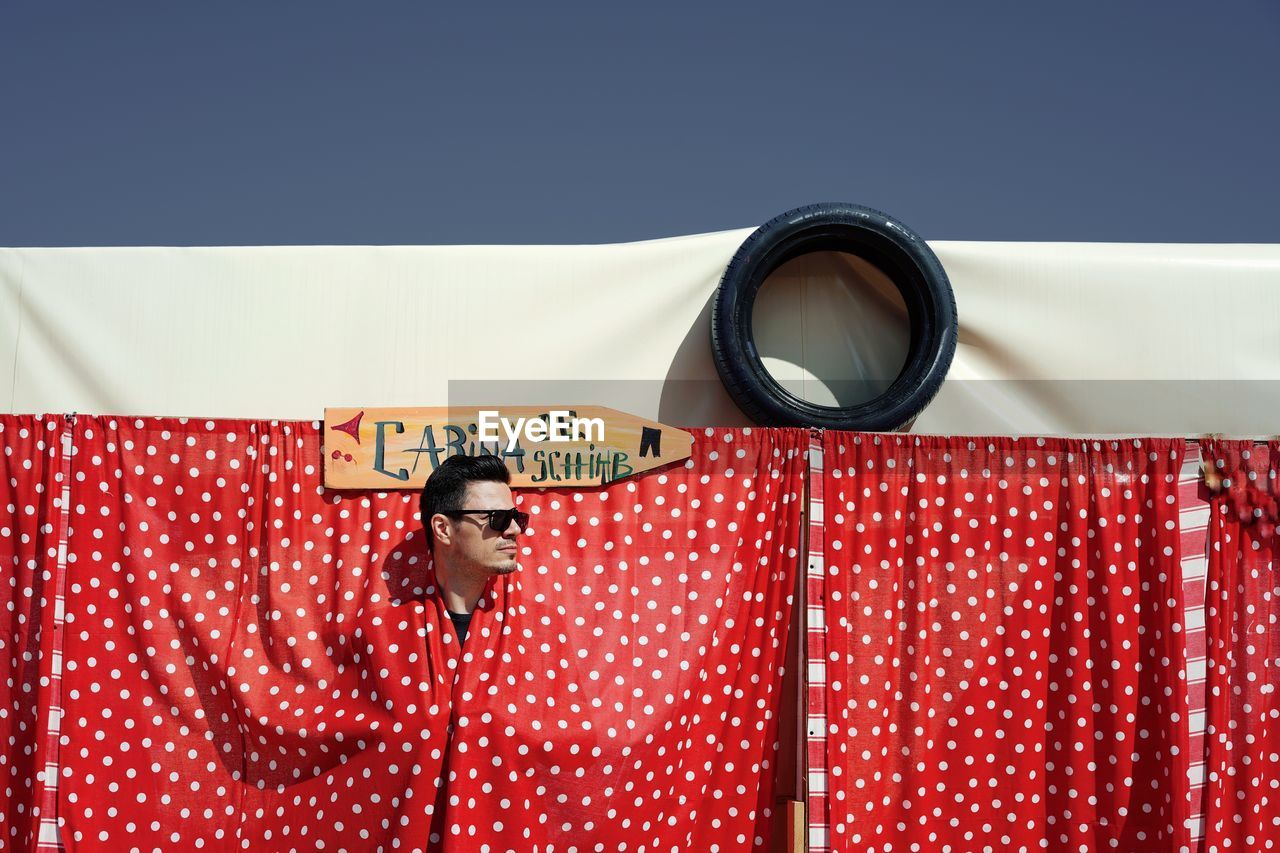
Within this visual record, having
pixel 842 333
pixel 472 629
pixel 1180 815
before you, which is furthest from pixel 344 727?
pixel 1180 815

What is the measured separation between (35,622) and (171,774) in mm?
632

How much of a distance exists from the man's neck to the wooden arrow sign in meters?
0.30

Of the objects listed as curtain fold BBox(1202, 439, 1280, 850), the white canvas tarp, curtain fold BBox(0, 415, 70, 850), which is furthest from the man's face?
curtain fold BBox(1202, 439, 1280, 850)

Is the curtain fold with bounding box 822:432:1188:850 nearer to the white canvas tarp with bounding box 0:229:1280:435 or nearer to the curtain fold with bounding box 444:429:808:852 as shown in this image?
the curtain fold with bounding box 444:429:808:852

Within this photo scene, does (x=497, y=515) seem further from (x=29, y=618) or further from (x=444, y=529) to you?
(x=29, y=618)

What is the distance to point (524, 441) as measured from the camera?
359 centimetres

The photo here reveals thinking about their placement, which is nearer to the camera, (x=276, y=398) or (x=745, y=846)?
(x=745, y=846)

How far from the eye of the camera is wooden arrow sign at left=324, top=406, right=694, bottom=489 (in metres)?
3.53

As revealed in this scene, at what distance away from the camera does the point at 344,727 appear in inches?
131

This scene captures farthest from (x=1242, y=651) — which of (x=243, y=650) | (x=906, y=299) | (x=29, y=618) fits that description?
(x=29, y=618)

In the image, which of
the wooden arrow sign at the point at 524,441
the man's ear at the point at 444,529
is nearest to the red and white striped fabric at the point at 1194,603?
the wooden arrow sign at the point at 524,441

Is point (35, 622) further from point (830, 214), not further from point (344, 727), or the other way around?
point (830, 214)

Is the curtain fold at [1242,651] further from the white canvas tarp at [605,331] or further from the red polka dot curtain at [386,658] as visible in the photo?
the red polka dot curtain at [386,658]

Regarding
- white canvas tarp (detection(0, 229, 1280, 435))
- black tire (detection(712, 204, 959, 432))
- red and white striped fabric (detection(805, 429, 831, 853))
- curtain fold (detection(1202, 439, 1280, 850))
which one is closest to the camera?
red and white striped fabric (detection(805, 429, 831, 853))
